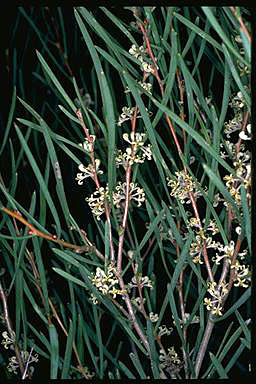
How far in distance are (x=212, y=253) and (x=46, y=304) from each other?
240mm

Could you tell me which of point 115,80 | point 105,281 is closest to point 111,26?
point 115,80

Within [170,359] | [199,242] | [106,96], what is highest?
[106,96]

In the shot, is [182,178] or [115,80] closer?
[182,178]

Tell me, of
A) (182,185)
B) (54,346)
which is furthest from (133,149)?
(54,346)

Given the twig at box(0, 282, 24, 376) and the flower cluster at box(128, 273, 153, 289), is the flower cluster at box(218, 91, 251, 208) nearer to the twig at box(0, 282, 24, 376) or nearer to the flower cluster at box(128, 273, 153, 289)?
the flower cluster at box(128, 273, 153, 289)

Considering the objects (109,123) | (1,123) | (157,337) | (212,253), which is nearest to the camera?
(109,123)

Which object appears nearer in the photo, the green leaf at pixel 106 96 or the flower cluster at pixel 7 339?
the green leaf at pixel 106 96

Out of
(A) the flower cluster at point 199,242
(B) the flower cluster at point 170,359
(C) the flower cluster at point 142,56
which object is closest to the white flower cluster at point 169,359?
(B) the flower cluster at point 170,359

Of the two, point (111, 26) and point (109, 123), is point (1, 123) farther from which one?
point (109, 123)

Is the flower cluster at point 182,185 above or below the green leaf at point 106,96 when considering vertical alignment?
below

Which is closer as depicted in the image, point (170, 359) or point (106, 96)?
point (106, 96)

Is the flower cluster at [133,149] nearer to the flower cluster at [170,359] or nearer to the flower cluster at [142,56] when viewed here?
the flower cluster at [142,56]

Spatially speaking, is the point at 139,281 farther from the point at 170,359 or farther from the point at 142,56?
the point at 142,56

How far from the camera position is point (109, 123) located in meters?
0.40
